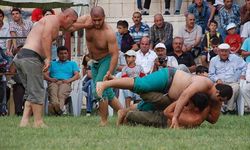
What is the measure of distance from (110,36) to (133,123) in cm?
131

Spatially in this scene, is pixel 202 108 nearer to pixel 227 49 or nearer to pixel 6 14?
pixel 227 49

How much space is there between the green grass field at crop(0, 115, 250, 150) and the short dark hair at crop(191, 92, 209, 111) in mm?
325

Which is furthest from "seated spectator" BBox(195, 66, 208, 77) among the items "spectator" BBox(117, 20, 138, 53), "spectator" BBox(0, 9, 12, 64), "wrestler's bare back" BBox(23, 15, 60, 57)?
"wrestler's bare back" BBox(23, 15, 60, 57)

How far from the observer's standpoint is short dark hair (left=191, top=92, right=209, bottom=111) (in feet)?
40.5

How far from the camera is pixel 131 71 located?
17.6m

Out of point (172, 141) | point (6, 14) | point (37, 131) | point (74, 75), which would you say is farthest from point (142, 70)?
point (172, 141)

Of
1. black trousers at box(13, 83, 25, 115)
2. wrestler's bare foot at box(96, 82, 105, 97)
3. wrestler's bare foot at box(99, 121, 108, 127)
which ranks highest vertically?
wrestler's bare foot at box(96, 82, 105, 97)

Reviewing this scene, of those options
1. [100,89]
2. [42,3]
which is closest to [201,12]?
[42,3]

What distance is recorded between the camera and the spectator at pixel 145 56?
18.1 metres

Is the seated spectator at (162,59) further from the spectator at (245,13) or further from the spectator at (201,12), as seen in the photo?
the spectator at (245,13)

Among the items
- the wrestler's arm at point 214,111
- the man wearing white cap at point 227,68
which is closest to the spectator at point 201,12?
the man wearing white cap at point 227,68

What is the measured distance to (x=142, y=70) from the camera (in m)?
17.7

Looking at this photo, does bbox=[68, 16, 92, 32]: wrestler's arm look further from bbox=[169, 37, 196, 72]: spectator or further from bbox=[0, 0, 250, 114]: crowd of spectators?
bbox=[169, 37, 196, 72]: spectator

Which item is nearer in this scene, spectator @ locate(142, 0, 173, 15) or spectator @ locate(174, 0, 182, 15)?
spectator @ locate(174, 0, 182, 15)
